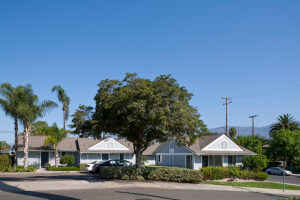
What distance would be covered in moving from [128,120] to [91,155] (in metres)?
25.3

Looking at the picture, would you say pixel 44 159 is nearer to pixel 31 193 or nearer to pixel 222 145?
pixel 222 145

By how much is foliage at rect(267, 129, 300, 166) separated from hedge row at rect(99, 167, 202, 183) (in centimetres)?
2934

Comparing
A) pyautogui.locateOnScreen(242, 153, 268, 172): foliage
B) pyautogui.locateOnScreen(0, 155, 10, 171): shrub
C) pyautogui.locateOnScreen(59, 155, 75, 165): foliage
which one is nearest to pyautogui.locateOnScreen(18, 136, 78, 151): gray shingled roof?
pyautogui.locateOnScreen(59, 155, 75, 165): foliage

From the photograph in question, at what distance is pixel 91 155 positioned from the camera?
43.2m

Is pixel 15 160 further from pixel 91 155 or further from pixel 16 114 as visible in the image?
pixel 91 155

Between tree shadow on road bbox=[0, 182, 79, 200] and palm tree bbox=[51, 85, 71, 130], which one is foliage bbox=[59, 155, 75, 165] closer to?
palm tree bbox=[51, 85, 71, 130]

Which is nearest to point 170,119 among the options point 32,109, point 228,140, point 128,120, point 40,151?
point 128,120

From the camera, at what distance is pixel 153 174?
917 inches

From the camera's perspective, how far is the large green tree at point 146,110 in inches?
766

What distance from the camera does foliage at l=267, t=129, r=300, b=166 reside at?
48.0 metres

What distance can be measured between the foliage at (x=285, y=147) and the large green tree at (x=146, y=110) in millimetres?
30928

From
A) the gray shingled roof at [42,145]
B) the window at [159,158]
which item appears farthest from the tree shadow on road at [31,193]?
the window at [159,158]

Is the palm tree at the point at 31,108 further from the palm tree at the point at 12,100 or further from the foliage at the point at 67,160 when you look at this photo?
the foliage at the point at 67,160

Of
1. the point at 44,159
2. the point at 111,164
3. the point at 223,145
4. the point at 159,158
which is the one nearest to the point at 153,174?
the point at 111,164
